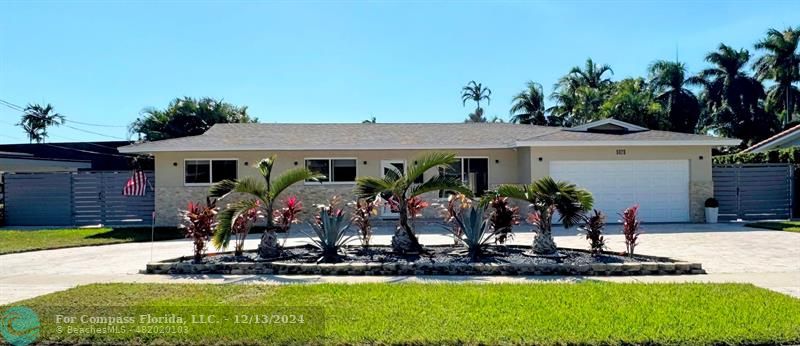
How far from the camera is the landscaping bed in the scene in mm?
8586

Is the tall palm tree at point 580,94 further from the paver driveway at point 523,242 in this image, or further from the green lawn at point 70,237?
the green lawn at point 70,237

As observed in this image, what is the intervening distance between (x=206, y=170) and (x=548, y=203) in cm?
1228

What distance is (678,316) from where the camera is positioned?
5.71 meters

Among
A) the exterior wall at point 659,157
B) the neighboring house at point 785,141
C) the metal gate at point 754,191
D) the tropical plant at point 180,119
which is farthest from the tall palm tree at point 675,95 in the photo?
the tropical plant at point 180,119

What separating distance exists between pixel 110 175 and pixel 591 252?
1584 centimetres

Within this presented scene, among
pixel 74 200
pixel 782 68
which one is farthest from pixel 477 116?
pixel 74 200

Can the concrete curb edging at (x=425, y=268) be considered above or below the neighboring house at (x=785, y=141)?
below

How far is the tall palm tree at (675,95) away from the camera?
38.1 meters

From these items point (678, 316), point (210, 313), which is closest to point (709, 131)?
point (678, 316)

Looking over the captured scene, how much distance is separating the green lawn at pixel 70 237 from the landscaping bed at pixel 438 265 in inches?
207

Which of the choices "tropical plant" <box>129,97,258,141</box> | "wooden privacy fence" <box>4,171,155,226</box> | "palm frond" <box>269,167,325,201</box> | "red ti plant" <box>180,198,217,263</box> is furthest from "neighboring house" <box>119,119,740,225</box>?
"tropical plant" <box>129,97,258,141</box>

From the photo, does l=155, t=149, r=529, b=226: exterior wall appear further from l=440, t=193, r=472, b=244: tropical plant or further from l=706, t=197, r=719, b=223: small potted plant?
l=706, t=197, r=719, b=223: small potted plant

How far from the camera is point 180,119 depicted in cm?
2809

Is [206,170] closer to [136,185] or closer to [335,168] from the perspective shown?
[136,185]
